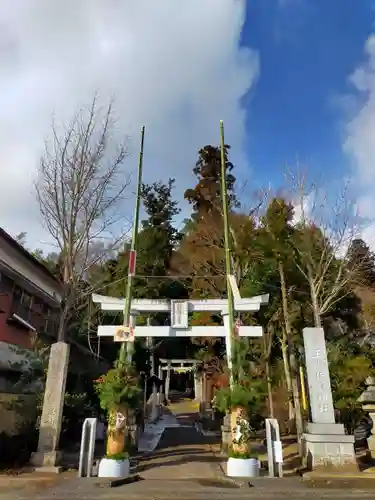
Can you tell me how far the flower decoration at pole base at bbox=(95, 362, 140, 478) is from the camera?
10.2 m

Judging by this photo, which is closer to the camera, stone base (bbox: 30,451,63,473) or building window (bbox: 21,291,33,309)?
stone base (bbox: 30,451,63,473)

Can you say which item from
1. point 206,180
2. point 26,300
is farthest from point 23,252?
point 206,180

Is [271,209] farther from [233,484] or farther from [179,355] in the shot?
[179,355]

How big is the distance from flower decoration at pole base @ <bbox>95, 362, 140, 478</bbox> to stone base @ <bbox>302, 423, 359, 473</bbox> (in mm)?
5016

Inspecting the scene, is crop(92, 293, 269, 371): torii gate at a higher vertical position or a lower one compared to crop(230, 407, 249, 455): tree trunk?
higher

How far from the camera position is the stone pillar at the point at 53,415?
36.6 ft

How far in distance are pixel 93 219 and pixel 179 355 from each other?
32.6 metres

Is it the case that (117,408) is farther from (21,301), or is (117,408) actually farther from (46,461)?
(21,301)

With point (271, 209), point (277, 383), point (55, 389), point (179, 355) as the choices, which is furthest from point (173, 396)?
point (55, 389)

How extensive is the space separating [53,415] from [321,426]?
7.83 m

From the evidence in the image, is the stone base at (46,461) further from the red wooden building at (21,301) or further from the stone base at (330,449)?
the stone base at (330,449)

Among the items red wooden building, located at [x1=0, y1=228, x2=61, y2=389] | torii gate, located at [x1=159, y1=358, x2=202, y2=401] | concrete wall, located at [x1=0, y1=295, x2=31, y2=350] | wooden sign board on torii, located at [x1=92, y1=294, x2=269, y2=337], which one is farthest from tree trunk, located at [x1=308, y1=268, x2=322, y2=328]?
torii gate, located at [x1=159, y1=358, x2=202, y2=401]

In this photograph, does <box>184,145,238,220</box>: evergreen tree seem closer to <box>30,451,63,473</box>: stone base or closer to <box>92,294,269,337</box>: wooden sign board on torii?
<box>92,294,269,337</box>: wooden sign board on torii

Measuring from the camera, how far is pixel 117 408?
421 inches
